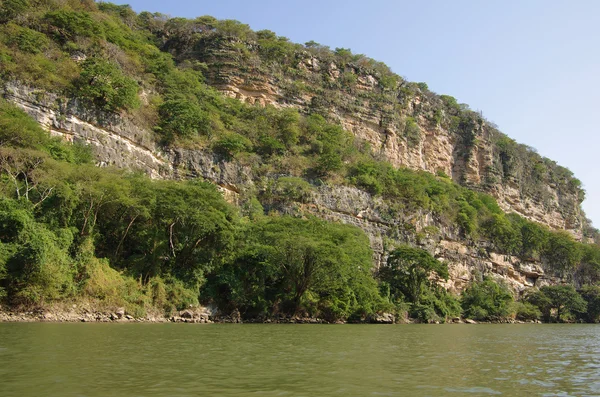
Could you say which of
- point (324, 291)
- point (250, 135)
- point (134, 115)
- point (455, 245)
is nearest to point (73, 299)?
point (324, 291)

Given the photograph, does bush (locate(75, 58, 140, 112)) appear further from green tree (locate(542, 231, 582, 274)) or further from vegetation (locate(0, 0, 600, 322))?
green tree (locate(542, 231, 582, 274))

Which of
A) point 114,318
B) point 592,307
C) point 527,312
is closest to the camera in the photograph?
point 114,318

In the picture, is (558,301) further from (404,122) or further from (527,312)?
(404,122)

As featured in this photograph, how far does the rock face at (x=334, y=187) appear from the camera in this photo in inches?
1469

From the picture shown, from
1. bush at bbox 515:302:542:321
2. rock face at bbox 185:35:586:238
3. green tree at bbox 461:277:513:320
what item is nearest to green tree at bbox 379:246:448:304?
green tree at bbox 461:277:513:320

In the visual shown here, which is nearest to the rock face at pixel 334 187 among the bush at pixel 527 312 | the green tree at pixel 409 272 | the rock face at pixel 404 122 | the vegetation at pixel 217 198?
the rock face at pixel 404 122

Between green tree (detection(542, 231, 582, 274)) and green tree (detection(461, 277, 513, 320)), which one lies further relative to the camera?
green tree (detection(542, 231, 582, 274))

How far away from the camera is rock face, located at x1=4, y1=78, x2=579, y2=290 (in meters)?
37.3

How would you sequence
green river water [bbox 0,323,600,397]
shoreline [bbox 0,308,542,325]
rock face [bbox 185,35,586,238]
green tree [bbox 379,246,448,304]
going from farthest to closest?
rock face [bbox 185,35,586,238]
green tree [bbox 379,246,448,304]
shoreline [bbox 0,308,542,325]
green river water [bbox 0,323,600,397]

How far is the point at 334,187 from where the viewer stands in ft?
171

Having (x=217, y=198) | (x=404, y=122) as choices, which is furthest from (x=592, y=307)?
(x=217, y=198)

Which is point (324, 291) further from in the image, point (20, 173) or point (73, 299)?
point (20, 173)

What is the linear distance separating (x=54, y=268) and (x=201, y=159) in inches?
923

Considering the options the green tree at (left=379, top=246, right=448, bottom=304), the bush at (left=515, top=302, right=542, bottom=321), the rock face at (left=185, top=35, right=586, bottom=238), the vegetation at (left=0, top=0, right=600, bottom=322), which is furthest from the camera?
the rock face at (left=185, top=35, right=586, bottom=238)
